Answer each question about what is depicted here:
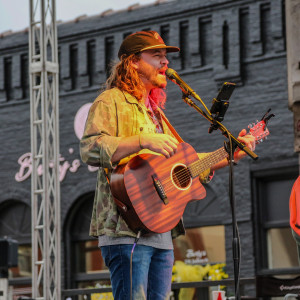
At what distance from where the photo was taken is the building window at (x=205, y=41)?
13914mm

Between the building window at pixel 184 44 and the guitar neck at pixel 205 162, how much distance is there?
10429 millimetres

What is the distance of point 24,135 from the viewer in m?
15.4

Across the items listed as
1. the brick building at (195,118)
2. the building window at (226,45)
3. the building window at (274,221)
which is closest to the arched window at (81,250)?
the brick building at (195,118)

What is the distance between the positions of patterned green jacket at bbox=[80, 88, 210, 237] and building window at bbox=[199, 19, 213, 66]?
10.5 metres

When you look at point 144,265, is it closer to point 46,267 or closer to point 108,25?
point 46,267

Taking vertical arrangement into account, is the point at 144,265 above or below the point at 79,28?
below

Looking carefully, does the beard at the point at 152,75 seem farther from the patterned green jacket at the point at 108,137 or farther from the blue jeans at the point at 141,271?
the blue jeans at the point at 141,271

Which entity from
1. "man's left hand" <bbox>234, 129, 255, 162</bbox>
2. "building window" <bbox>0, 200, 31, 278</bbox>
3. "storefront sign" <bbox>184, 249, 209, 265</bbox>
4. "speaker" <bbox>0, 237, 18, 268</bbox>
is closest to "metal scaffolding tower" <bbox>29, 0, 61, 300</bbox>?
"speaker" <bbox>0, 237, 18, 268</bbox>

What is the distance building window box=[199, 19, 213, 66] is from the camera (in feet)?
45.6

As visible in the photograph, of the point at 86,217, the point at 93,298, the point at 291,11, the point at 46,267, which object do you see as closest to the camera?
the point at 291,11

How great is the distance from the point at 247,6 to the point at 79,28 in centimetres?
348

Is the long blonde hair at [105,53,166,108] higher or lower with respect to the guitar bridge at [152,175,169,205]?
higher

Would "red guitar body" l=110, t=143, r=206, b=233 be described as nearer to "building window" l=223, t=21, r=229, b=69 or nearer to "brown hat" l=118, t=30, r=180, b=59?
"brown hat" l=118, t=30, r=180, b=59

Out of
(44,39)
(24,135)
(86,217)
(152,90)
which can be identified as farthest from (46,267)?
(152,90)
